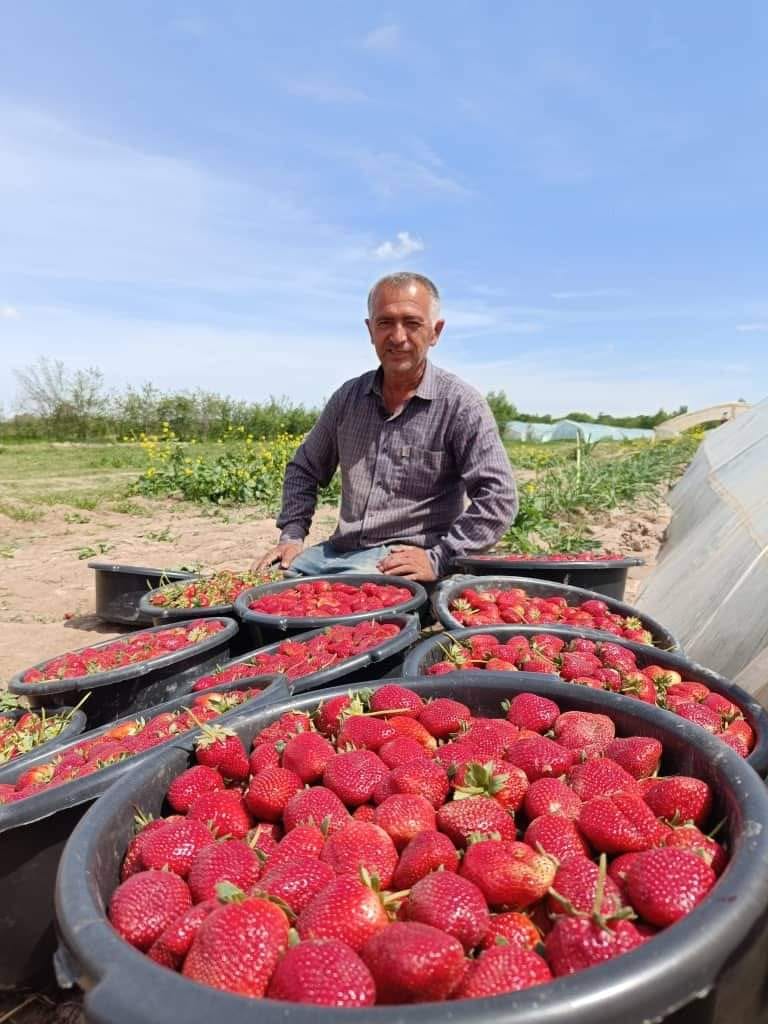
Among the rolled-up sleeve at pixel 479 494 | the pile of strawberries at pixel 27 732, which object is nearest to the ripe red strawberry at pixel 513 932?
the pile of strawberries at pixel 27 732

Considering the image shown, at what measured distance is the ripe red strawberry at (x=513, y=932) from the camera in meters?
0.94

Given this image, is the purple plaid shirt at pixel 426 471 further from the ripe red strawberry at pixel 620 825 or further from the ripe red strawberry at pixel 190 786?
the ripe red strawberry at pixel 620 825

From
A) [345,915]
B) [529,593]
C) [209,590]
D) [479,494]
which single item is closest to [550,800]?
[345,915]

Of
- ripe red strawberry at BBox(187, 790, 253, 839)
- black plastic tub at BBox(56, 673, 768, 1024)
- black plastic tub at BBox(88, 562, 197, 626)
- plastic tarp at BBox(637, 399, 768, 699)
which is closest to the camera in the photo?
black plastic tub at BBox(56, 673, 768, 1024)

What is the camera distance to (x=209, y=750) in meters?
1.48

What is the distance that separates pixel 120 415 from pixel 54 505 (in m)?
25.5

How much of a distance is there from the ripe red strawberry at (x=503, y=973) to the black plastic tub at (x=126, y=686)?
2.11m

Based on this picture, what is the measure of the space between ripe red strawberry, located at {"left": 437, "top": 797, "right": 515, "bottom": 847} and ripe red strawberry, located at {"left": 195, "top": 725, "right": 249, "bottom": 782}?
48 cm

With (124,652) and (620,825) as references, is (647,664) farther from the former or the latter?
(124,652)

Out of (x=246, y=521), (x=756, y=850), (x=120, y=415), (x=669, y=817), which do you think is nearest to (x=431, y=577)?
(x=669, y=817)

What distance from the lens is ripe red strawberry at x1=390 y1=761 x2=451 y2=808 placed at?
4.19ft

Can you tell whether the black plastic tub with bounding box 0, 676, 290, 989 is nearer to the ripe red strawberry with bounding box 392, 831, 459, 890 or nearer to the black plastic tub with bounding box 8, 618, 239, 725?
the ripe red strawberry with bounding box 392, 831, 459, 890

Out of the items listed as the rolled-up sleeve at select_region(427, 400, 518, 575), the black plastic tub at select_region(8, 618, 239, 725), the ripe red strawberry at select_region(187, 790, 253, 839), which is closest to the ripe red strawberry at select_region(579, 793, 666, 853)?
the ripe red strawberry at select_region(187, 790, 253, 839)

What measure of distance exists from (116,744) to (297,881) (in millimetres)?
1036
